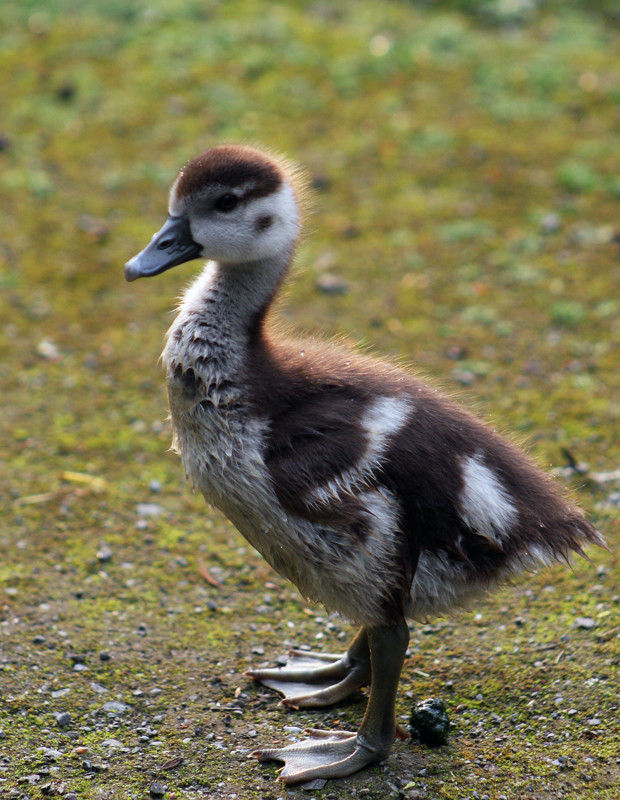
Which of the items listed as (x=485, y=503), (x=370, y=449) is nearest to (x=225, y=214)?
(x=370, y=449)

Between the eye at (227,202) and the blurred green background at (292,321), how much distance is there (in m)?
0.51

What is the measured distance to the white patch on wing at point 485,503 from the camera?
402 centimetres

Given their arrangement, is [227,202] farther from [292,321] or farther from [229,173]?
[292,321]

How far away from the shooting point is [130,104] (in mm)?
10422

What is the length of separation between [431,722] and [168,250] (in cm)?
247

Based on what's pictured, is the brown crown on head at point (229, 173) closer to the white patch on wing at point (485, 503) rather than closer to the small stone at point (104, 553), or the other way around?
the white patch on wing at point (485, 503)

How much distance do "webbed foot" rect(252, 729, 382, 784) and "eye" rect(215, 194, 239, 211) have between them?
8.02 feet

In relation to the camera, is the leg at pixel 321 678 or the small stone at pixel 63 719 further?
the leg at pixel 321 678

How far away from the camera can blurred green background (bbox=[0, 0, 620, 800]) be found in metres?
4.47

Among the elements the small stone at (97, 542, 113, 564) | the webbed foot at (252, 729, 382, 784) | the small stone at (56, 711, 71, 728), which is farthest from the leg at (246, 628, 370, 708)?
the small stone at (97, 542, 113, 564)

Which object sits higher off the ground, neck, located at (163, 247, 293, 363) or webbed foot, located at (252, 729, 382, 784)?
neck, located at (163, 247, 293, 363)

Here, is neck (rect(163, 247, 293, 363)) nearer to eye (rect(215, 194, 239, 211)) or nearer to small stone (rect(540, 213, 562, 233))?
eye (rect(215, 194, 239, 211))

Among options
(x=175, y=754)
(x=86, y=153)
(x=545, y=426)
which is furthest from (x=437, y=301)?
(x=175, y=754)

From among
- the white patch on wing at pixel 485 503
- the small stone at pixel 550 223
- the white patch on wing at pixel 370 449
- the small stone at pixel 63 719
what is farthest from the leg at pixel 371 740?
the small stone at pixel 550 223
